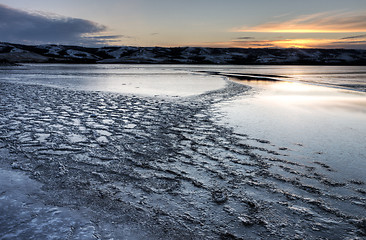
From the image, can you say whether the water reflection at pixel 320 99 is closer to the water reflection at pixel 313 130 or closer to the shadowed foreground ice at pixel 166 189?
the water reflection at pixel 313 130

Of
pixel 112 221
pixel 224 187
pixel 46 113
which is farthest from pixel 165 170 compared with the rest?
pixel 46 113

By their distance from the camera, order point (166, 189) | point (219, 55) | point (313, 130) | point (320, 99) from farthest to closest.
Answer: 1. point (219, 55)
2. point (320, 99)
3. point (313, 130)
4. point (166, 189)

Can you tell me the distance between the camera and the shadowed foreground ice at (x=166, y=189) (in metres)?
3.07

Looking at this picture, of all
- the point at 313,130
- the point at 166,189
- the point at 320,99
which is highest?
the point at 320,99

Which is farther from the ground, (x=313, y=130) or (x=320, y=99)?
(x=320, y=99)

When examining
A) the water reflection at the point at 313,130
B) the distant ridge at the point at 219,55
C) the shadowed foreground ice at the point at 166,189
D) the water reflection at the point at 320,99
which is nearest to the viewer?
the shadowed foreground ice at the point at 166,189

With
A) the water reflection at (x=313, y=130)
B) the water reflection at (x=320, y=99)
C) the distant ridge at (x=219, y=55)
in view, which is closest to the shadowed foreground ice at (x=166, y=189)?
the water reflection at (x=313, y=130)

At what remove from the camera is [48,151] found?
5609 millimetres

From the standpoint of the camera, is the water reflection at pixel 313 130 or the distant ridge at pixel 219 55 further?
the distant ridge at pixel 219 55

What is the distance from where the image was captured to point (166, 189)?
13.2ft

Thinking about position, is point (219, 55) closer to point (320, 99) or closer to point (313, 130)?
point (320, 99)

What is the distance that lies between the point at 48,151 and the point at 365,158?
6986 mm

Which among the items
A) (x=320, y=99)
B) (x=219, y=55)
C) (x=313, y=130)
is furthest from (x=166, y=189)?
(x=219, y=55)

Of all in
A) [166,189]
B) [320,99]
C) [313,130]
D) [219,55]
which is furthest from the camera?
[219,55]
